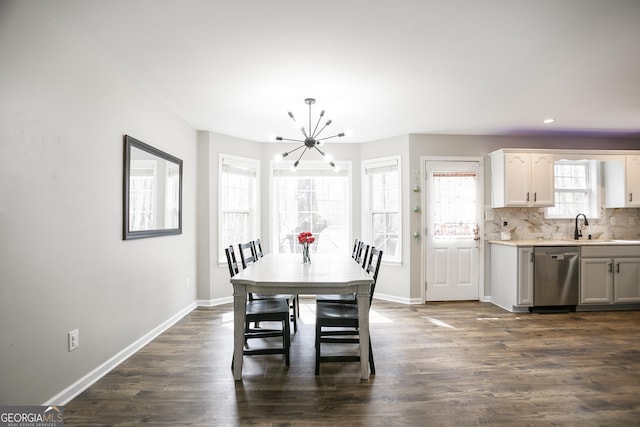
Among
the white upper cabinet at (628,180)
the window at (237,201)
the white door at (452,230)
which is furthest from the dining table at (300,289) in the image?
the white upper cabinet at (628,180)

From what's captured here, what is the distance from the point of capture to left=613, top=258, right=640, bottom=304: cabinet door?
13.9 feet

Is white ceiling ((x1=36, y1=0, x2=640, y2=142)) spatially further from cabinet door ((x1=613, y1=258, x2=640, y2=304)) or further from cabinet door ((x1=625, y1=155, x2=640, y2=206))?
cabinet door ((x1=613, y1=258, x2=640, y2=304))

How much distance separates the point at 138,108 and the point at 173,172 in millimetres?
896

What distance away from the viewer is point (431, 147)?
4.70 meters

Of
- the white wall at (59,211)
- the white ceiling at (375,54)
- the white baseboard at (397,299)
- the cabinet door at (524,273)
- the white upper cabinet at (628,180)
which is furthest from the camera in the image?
the white baseboard at (397,299)

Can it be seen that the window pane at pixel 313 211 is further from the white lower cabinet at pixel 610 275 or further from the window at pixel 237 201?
the white lower cabinet at pixel 610 275

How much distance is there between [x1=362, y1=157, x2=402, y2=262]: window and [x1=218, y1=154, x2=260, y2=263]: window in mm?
1703

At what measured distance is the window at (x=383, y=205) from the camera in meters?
4.82

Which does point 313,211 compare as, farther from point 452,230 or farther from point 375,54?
point 375,54

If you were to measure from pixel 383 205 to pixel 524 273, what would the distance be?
6.66 ft

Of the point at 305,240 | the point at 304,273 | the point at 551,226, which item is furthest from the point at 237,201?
the point at 551,226

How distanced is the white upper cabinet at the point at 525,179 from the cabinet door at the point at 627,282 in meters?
1.17

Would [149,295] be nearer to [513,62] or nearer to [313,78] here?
[313,78]

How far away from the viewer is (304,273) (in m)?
2.68
